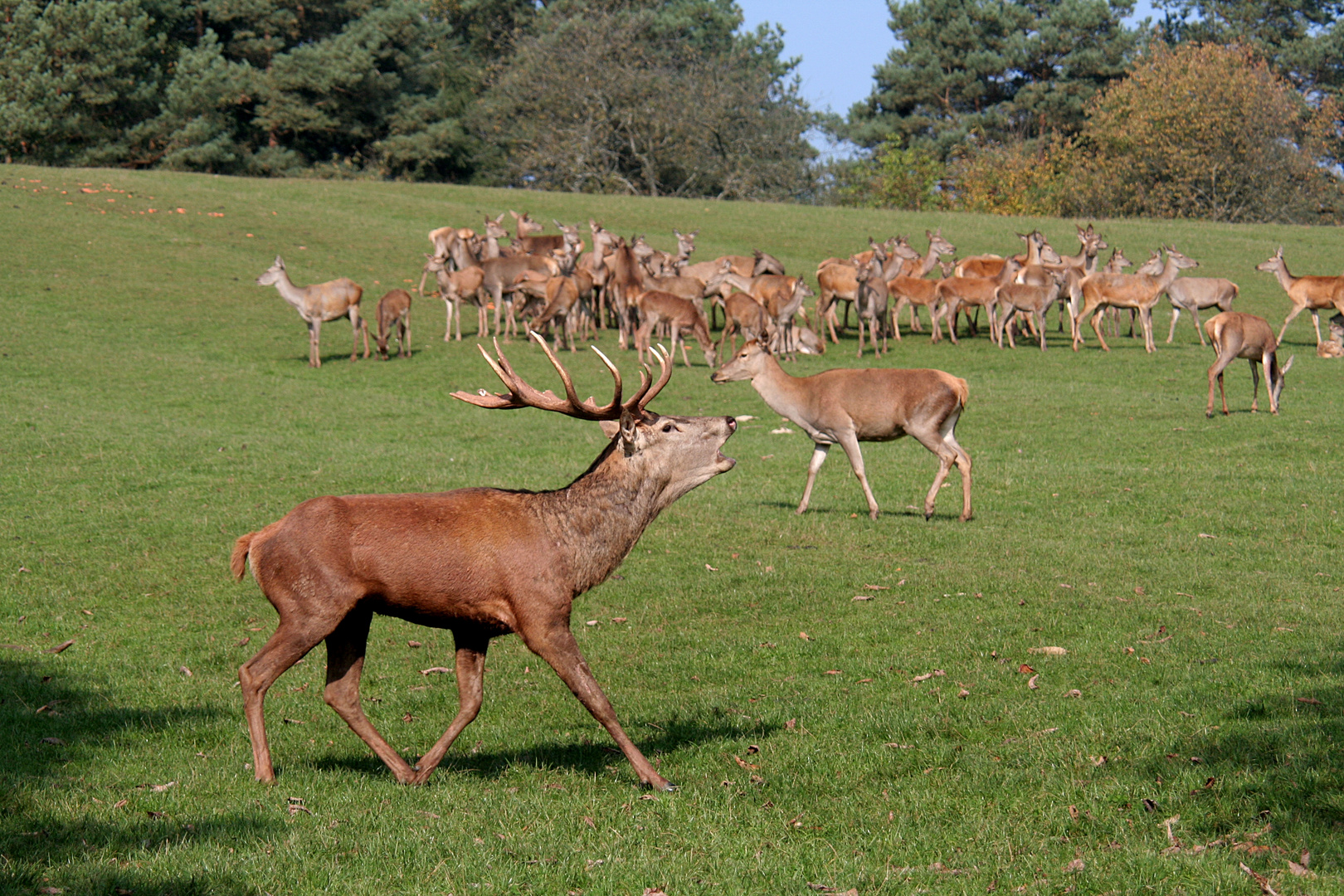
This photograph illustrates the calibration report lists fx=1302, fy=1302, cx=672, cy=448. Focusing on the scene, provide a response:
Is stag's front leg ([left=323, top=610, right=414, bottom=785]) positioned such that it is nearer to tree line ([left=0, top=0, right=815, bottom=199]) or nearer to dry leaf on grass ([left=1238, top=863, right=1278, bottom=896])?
dry leaf on grass ([left=1238, top=863, right=1278, bottom=896])

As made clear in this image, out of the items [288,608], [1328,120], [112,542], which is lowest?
[112,542]

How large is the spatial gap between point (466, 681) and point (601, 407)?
2339 millimetres

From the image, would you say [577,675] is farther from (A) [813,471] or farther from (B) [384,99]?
(B) [384,99]

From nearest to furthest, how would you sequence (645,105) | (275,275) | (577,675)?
(577,675) → (275,275) → (645,105)

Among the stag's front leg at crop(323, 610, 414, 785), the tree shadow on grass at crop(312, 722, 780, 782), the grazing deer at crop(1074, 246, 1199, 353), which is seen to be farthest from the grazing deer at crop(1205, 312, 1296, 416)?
the stag's front leg at crop(323, 610, 414, 785)

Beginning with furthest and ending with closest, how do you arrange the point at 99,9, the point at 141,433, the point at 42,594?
the point at 99,9, the point at 141,433, the point at 42,594

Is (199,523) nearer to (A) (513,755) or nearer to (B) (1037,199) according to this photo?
(A) (513,755)

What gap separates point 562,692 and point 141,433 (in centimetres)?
1151

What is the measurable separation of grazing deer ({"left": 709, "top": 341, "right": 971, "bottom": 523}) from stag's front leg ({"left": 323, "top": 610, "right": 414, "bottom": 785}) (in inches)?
294

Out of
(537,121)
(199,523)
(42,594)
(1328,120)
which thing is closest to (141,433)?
(199,523)

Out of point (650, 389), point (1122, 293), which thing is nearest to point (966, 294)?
point (1122, 293)

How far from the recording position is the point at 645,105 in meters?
52.8

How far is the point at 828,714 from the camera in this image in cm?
689

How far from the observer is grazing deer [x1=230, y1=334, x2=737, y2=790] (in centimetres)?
558
